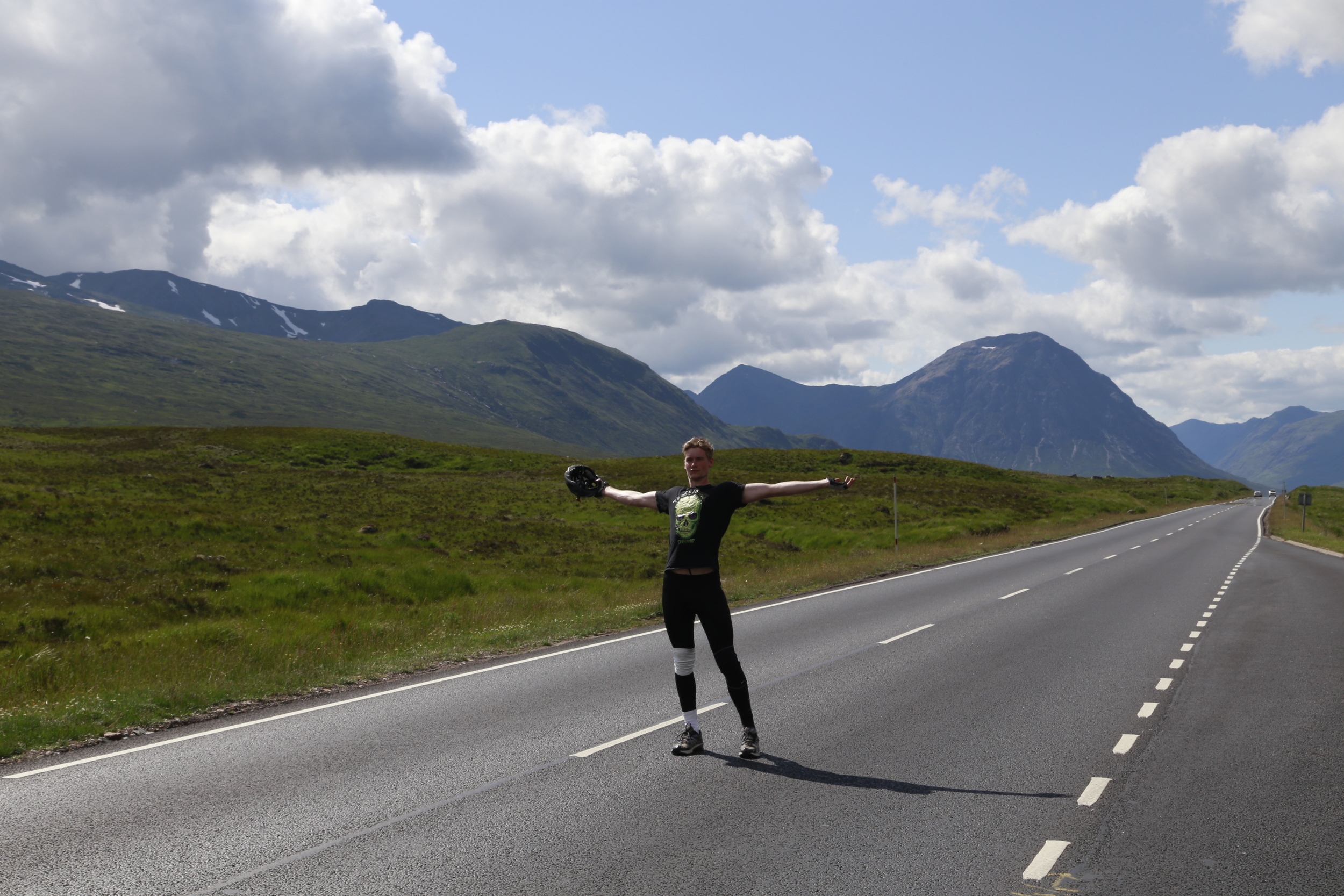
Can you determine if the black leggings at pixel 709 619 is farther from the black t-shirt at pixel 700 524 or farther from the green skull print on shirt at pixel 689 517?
the green skull print on shirt at pixel 689 517

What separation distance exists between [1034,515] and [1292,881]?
62014 millimetres

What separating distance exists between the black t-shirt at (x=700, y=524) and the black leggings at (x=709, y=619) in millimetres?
145

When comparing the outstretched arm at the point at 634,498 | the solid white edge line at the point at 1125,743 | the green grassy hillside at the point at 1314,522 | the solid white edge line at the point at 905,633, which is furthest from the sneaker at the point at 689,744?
the green grassy hillside at the point at 1314,522

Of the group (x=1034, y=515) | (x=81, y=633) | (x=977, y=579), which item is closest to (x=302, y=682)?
(x=81, y=633)

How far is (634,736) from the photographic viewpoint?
7844 millimetres

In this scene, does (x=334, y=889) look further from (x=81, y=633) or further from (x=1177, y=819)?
(x=81, y=633)

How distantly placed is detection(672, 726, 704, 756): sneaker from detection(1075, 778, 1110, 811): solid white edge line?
2.91m

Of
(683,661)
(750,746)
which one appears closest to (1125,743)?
(750,746)

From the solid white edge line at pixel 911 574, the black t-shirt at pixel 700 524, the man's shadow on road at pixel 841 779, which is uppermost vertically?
the black t-shirt at pixel 700 524

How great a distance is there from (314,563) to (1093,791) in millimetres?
21953

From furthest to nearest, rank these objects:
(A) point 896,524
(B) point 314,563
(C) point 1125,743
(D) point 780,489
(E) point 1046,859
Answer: (A) point 896,524
(B) point 314,563
(C) point 1125,743
(D) point 780,489
(E) point 1046,859

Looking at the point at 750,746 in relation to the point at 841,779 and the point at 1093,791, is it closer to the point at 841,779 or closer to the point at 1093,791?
the point at 841,779

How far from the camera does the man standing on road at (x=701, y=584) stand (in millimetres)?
7129

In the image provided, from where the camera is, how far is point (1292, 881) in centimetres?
475
